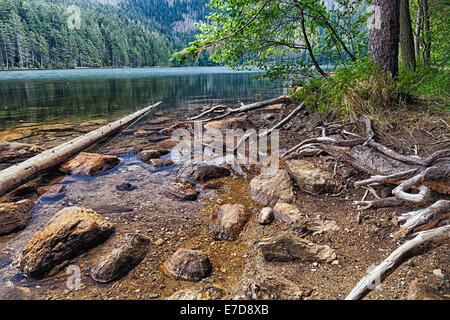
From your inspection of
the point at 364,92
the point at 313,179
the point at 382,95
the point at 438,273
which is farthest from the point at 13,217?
the point at 382,95

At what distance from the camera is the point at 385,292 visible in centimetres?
223

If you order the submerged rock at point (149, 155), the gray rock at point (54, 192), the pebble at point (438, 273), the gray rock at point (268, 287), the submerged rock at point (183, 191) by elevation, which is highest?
the pebble at point (438, 273)

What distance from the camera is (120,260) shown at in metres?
2.93

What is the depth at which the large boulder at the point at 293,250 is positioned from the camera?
2.91 m

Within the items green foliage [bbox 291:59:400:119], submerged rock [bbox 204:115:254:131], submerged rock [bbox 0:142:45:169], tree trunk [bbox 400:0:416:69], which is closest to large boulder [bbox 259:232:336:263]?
green foliage [bbox 291:59:400:119]

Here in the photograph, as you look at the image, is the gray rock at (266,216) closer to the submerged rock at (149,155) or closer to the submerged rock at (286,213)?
the submerged rock at (286,213)

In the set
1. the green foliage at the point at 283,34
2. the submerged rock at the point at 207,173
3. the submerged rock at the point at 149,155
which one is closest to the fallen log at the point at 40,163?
the submerged rock at the point at 149,155

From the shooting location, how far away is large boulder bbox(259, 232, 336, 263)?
2910 mm

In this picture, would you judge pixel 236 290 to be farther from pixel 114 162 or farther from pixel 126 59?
pixel 126 59

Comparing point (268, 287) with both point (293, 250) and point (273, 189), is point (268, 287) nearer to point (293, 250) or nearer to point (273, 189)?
point (293, 250)

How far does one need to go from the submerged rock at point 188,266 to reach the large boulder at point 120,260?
431 mm

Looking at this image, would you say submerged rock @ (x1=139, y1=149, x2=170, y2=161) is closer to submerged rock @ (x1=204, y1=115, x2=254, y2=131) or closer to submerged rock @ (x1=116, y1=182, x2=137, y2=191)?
submerged rock @ (x1=116, y1=182, x2=137, y2=191)

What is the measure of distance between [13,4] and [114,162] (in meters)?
123

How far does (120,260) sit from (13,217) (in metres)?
2.50
